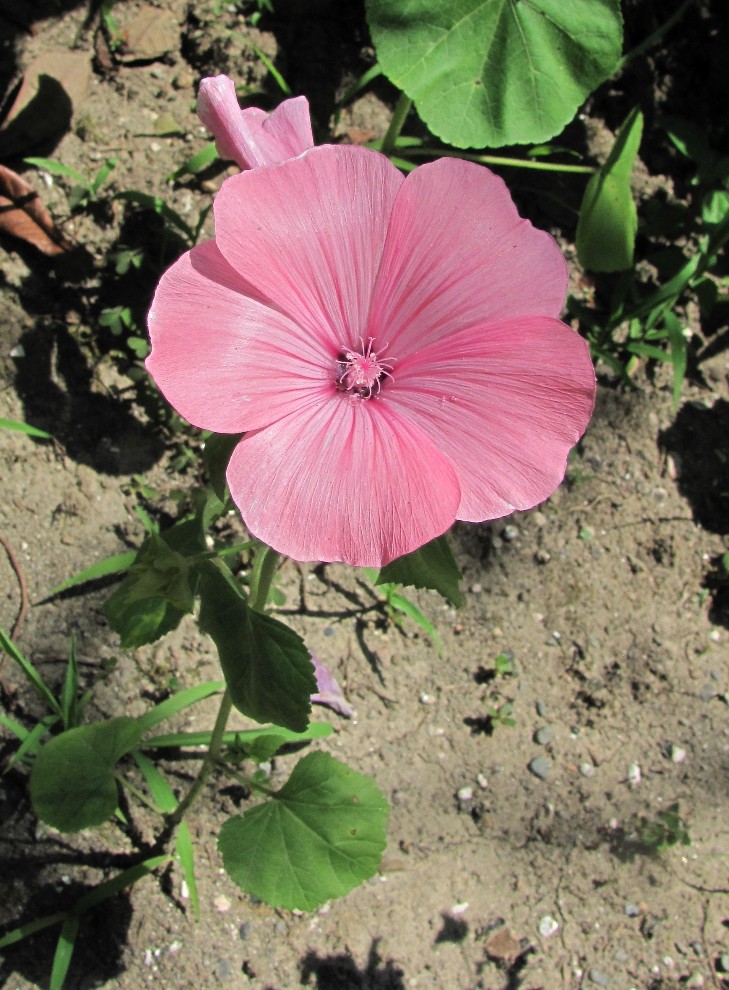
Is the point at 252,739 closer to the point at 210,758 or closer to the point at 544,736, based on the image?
the point at 210,758

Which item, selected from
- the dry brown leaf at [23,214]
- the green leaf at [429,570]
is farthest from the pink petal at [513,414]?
the dry brown leaf at [23,214]

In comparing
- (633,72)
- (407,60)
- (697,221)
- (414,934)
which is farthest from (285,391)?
(633,72)

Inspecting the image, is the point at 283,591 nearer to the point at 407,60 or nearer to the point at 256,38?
the point at 407,60

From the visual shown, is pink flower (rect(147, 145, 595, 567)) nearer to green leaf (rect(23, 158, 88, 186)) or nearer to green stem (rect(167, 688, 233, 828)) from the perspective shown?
green stem (rect(167, 688, 233, 828))

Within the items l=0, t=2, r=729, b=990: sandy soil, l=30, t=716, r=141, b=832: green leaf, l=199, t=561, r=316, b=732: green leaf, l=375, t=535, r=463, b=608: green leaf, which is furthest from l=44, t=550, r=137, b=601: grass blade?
l=375, t=535, r=463, b=608: green leaf

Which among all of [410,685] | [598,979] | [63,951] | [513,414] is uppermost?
[513,414]

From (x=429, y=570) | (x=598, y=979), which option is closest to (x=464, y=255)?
(x=429, y=570)
